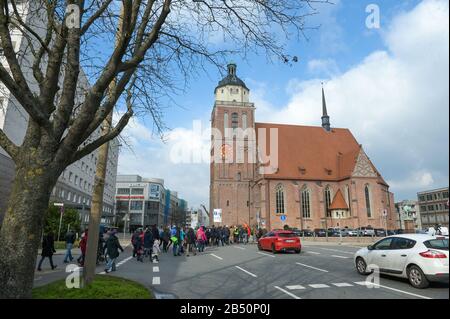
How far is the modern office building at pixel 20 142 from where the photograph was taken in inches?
338

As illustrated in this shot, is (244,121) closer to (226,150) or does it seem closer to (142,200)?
(226,150)

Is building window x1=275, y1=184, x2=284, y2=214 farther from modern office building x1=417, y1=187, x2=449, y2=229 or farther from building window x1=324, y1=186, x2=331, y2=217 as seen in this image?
modern office building x1=417, y1=187, x2=449, y2=229

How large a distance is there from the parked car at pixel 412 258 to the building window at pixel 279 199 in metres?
41.5

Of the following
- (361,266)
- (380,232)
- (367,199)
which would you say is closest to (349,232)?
(380,232)

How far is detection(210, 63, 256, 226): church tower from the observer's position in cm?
5562

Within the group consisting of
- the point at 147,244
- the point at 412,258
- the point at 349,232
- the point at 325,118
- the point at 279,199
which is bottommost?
the point at 147,244

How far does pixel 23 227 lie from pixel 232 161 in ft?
173

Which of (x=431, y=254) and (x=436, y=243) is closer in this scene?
(x=431, y=254)

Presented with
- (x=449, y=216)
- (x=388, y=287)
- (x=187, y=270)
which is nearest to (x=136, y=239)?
(x=187, y=270)

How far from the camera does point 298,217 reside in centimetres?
5222

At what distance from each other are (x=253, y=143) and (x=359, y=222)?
21728mm

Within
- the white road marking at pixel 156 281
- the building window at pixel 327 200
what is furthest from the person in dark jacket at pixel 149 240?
the building window at pixel 327 200

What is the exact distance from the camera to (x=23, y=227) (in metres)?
4.92
